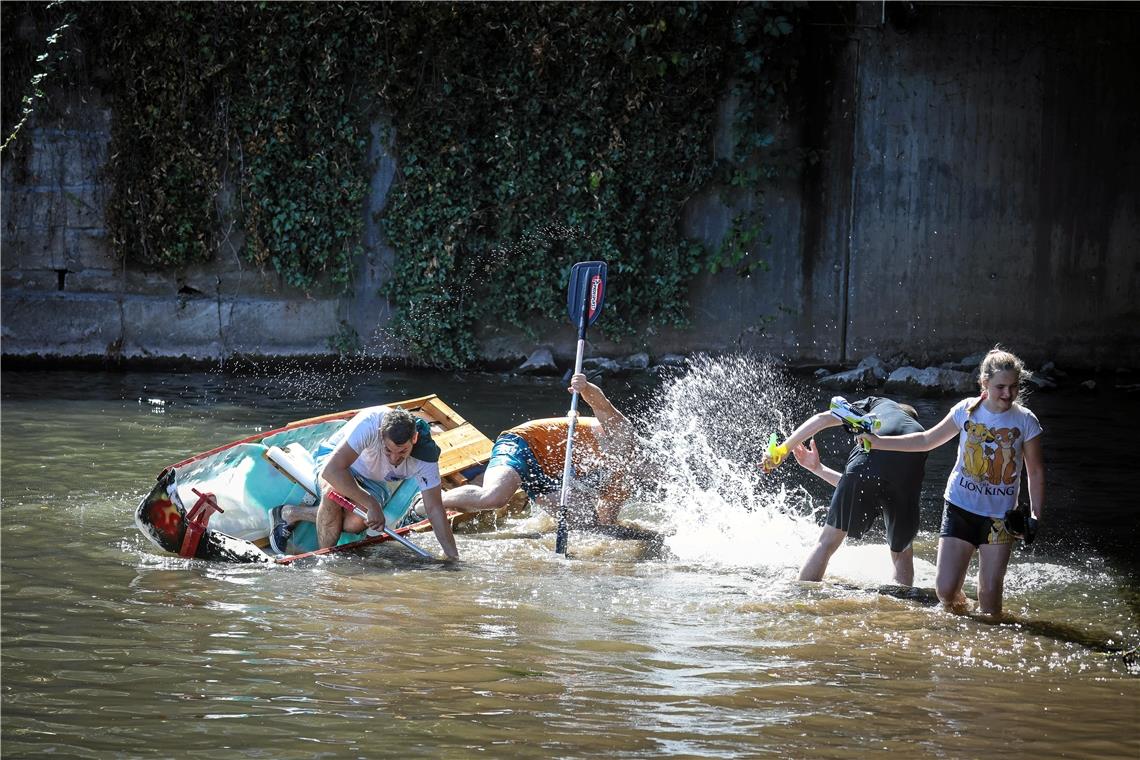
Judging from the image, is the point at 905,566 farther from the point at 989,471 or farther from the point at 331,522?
the point at 331,522

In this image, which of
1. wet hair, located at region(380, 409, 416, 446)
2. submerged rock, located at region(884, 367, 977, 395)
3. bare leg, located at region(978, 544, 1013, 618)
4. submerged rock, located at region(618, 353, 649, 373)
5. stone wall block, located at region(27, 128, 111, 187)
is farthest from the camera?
stone wall block, located at region(27, 128, 111, 187)

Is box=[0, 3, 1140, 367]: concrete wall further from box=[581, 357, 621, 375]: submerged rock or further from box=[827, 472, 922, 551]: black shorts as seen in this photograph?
box=[827, 472, 922, 551]: black shorts

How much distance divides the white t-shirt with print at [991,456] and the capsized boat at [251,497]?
10.1 feet

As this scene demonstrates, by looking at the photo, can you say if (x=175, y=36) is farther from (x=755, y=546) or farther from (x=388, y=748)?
(x=388, y=748)

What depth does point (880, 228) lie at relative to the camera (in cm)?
1459

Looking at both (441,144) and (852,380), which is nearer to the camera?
(852,380)

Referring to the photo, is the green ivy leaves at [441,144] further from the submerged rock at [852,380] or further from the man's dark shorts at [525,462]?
the man's dark shorts at [525,462]

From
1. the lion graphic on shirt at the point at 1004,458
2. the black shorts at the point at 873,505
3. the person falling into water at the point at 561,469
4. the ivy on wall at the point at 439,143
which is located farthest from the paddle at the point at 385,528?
the ivy on wall at the point at 439,143

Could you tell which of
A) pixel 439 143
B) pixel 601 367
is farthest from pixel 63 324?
pixel 601 367

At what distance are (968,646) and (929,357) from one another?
9.19m

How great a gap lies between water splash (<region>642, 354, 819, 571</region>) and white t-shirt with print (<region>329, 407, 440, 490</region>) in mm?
1671

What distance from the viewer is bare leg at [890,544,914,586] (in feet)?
22.6

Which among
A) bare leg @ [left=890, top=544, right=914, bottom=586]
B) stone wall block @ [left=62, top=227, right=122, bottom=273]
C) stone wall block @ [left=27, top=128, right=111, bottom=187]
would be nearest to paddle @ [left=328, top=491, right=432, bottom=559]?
bare leg @ [left=890, top=544, right=914, bottom=586]

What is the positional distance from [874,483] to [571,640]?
1882mm
